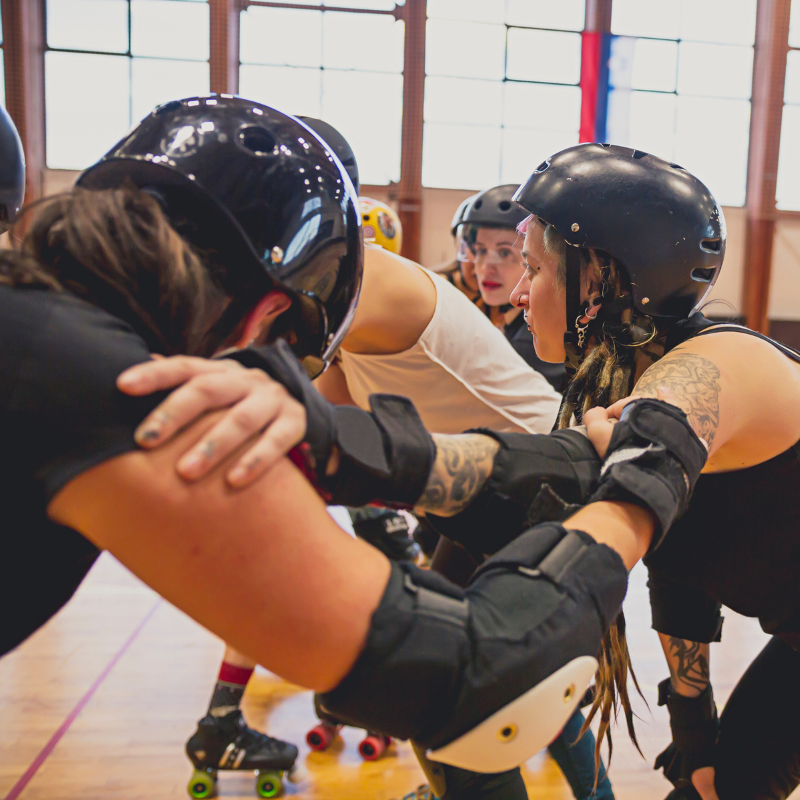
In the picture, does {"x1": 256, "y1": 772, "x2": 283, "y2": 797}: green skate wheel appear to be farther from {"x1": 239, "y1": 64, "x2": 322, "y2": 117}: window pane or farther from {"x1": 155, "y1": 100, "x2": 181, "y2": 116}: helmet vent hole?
{"x1": 239, "y1": 64, "x2": 322, "y2": 117}: window pane

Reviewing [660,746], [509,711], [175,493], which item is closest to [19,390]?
[175,493]

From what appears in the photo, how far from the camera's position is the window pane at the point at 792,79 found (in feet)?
42.5

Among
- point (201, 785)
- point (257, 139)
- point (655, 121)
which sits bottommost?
point (201, 785)

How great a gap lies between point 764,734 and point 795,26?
14.8 meters

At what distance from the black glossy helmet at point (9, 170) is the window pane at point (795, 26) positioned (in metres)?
14.8

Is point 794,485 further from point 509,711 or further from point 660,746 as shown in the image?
point 660,746

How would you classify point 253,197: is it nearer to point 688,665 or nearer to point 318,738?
point 688,665

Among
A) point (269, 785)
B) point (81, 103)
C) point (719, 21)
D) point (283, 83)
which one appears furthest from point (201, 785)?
point (719, 21)

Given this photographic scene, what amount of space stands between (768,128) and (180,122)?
46.2 feet

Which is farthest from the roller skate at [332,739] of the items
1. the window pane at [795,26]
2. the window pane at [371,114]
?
the window pane at [795,26]

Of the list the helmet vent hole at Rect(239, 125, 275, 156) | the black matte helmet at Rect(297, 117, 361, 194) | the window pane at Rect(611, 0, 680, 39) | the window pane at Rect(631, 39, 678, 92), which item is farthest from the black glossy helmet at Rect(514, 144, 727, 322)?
the window pane at Rect(611, 0, 680, 39)

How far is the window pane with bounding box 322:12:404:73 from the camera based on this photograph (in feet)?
40.3

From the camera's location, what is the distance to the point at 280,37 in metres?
12.2

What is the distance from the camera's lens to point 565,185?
189 cm
